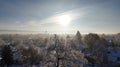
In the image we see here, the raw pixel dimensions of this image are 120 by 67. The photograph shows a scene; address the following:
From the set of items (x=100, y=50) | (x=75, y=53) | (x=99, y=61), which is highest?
(x=75, y=53)

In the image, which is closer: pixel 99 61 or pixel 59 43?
pixel 59 43

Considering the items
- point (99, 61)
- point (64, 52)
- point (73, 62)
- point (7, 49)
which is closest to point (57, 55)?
point (64, 52)

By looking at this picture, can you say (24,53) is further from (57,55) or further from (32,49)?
(57,55)

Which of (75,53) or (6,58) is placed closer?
(75,53)

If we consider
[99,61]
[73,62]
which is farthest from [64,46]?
[99,61]

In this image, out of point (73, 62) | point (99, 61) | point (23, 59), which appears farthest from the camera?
point (23, 59)

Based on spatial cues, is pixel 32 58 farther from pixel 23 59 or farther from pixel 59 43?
pixel 59 43

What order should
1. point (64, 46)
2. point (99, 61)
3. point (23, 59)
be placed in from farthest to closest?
1. point (23, 59)
2. point (99, 61)
3. point (64, 46)

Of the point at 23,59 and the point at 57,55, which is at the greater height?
the point at 57,55

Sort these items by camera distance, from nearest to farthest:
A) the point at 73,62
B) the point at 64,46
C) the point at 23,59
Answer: the point at 73,62
the point at 64,46
the point at 23,59
